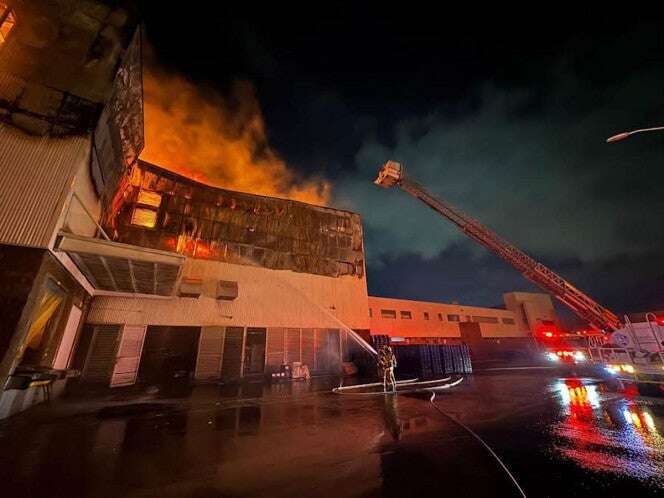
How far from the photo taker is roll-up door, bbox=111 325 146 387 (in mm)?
14383

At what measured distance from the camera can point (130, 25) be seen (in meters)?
10.6

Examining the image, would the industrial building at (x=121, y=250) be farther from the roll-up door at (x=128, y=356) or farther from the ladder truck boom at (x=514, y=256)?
the ladder truck boom at (x=514, y=256)

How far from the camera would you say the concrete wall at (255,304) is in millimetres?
15703

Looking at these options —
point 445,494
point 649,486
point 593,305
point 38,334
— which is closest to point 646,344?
point 593,305

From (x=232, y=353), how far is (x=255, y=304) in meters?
3.48

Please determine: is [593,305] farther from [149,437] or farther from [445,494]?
[149,437]

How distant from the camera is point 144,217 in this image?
17469mm

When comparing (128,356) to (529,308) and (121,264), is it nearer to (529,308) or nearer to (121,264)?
(121,264)

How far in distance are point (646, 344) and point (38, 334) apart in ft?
77.8

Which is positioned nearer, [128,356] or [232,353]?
[128,356]

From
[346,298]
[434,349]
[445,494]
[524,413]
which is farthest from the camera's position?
[346,298]

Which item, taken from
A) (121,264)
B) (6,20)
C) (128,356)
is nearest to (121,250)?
(121,264)

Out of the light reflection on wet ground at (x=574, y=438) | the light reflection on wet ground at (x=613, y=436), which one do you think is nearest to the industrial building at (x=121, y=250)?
the light reflection on wet ground at (x=574, y=438)

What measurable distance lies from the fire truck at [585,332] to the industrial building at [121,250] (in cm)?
760
